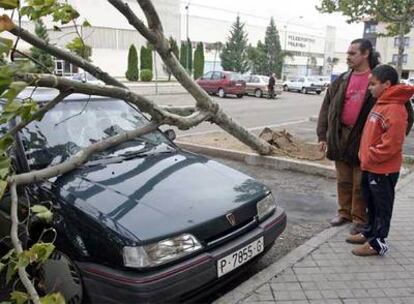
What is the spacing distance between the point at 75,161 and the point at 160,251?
1.10 metres

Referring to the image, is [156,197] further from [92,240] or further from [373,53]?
[373,53]

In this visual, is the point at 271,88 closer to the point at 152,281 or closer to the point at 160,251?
the point at 160,251

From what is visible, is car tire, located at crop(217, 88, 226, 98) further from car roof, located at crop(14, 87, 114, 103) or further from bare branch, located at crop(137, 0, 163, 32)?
car roof, located at crop(14, 87, 114, 103)

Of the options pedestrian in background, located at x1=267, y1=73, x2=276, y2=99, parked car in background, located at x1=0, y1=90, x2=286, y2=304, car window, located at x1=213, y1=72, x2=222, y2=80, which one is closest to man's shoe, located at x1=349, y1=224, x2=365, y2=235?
parked car in background, located at x1=0, y1=90, x2=286, y2=304

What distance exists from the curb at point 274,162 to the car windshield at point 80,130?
3.47 m

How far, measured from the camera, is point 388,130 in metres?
3.68

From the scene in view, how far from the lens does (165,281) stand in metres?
2.72

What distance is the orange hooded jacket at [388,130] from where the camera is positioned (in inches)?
145

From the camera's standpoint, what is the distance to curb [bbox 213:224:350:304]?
10.8 ft

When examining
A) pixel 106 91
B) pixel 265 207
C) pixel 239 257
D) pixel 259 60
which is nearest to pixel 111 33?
pixel 259 60

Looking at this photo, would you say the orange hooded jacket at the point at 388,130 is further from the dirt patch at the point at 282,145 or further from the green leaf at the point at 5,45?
the dirt patch at the point at 282,145

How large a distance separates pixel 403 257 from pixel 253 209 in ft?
5.49

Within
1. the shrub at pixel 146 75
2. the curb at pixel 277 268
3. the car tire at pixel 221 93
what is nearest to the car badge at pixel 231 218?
the curb at pixel 277 268

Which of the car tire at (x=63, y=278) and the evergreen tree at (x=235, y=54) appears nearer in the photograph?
the car tire at (x=63, y=278)
